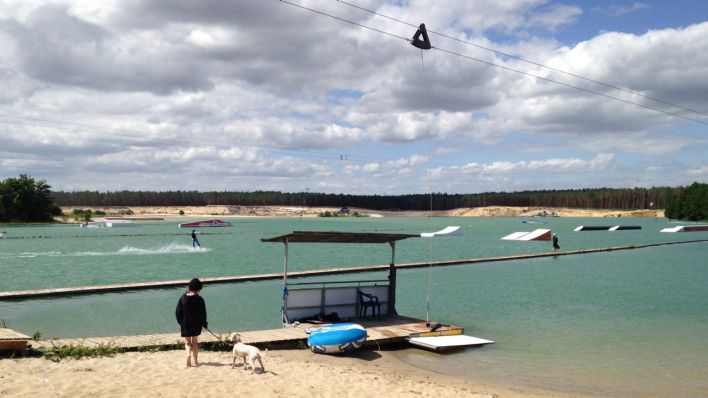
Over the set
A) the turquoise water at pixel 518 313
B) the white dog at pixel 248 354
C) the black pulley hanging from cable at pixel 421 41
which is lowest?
the turquoise water at pixel 518 313

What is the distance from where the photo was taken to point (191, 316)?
13188 millimetres

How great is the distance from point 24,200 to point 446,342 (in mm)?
137080

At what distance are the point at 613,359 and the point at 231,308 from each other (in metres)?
15.3

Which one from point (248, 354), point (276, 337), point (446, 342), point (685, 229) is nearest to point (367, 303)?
point (446, 342)

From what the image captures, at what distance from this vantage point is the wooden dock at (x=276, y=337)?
15.3m

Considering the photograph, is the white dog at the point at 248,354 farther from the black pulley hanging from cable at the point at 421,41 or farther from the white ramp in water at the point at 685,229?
the white ramp in water at the point at 685,229

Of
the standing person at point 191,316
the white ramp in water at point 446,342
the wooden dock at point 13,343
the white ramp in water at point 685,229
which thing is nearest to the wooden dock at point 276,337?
the white ramp in water at point 446,342

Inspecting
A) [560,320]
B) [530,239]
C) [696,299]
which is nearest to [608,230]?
[530,239]

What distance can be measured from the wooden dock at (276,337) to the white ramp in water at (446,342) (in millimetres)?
287

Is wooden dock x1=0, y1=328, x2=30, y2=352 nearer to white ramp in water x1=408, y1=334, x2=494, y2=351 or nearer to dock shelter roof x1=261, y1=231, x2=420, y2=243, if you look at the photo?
dock shelter roof x1=261, y1=231, x2=420, y2=243

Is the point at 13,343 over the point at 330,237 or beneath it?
beneath

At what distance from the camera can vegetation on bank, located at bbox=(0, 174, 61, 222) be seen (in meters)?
129

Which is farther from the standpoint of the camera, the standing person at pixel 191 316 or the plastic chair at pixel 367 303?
the plastic chair at pixel 367 303

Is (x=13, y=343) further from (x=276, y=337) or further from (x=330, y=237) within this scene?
(x=330, y=237)
